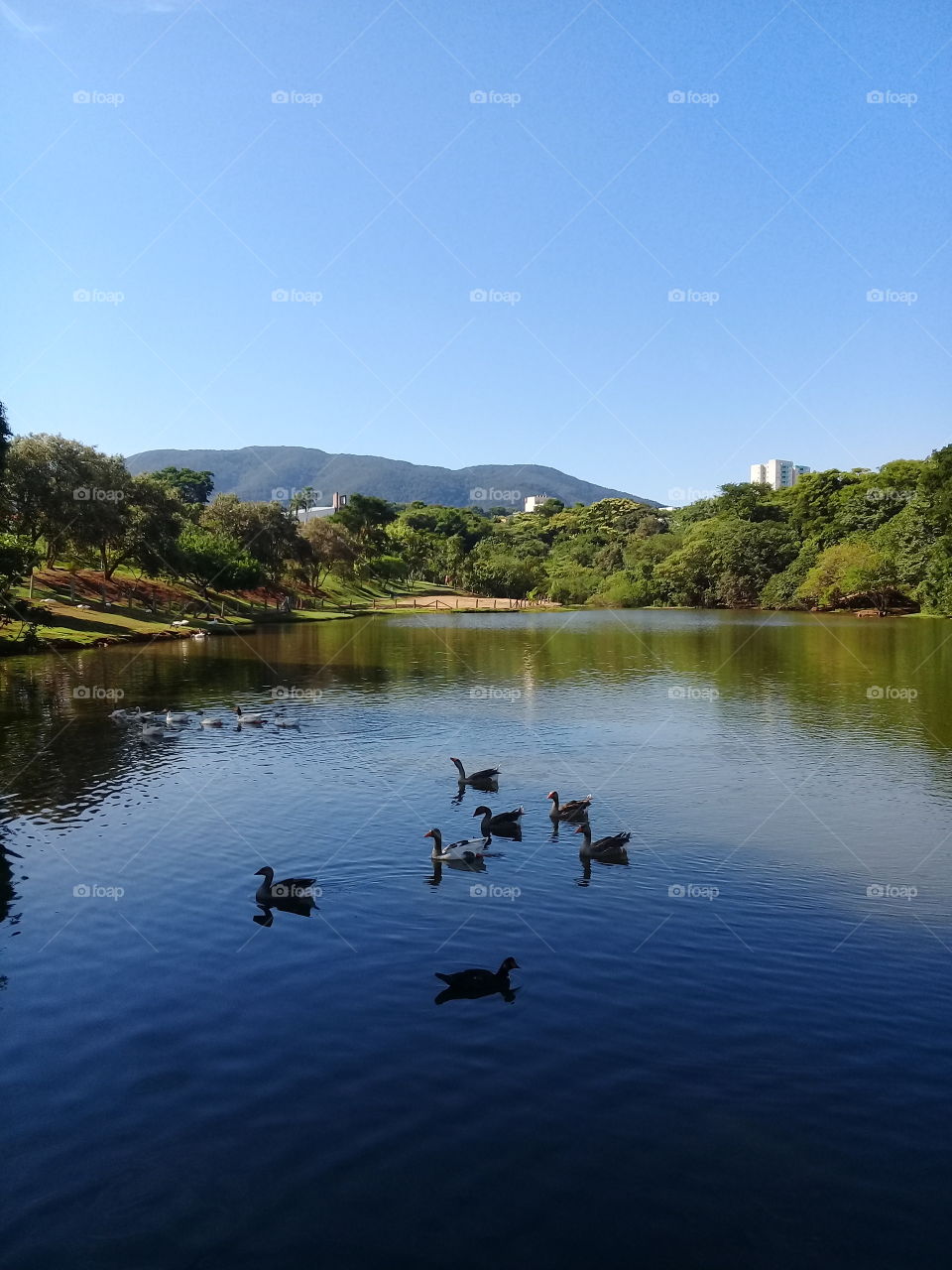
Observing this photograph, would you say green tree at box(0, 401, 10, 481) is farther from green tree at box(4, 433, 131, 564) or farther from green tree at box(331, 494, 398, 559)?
green tree at box(331, 494, 398, 559)

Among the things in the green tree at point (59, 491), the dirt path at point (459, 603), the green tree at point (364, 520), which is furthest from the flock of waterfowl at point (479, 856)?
the green tree at point (364, 520)

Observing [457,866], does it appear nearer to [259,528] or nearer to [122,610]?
[122,610]

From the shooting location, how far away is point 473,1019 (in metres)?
→ 15.1

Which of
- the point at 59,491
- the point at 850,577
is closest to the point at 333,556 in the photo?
the point at 59,491

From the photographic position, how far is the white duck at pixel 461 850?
23.0 metres

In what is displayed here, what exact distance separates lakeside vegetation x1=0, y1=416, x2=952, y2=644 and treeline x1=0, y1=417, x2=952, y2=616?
224mm

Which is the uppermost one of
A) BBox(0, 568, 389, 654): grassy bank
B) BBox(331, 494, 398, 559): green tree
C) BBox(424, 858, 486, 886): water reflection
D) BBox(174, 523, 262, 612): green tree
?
BBox(331, 494, 398, 559): green tree

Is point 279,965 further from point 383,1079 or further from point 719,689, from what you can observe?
point 719,689

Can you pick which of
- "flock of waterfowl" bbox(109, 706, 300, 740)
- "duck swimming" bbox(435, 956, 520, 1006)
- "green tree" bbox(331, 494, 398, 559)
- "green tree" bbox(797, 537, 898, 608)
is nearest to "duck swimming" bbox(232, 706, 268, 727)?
"flock of waterfowl" bbox(109, 706, 300, 740)

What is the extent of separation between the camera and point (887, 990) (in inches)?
637

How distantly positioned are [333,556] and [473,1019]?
437 feet

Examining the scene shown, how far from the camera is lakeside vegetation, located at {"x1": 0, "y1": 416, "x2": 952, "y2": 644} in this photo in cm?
8356

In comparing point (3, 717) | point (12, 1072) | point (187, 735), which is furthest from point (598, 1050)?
point (3, 717)

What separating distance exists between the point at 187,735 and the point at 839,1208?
3511cm
